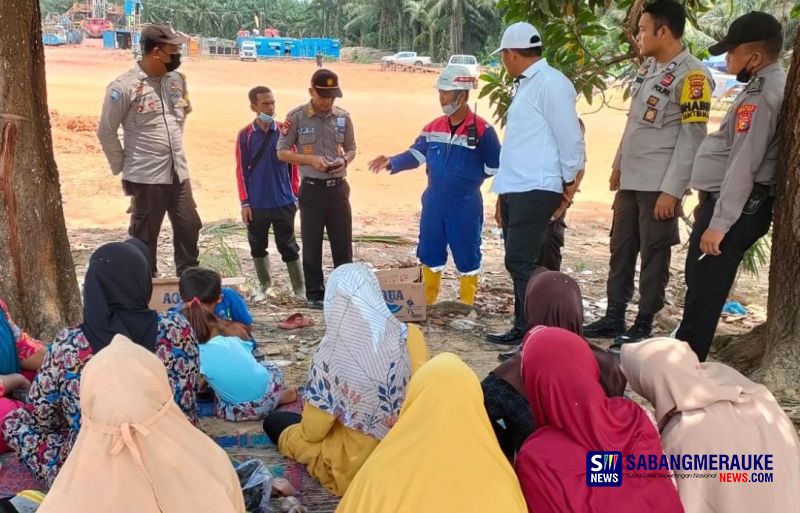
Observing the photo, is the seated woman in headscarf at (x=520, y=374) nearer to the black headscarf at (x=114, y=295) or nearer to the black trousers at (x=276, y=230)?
the black headscarf at (x=114, y=295)

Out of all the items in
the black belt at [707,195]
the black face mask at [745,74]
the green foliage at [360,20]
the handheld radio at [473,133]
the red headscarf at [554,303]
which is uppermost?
the green foliage at [360,20]

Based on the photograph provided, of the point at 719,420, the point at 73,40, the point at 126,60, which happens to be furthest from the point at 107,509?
the point at 73,40

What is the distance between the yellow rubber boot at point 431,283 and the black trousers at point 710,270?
2.06 m

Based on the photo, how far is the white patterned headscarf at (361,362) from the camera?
292cm

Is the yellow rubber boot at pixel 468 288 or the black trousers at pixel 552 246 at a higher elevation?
the black trousers at pixel 552 246

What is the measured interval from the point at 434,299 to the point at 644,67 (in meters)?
2.25

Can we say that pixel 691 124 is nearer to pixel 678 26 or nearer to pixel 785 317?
pixel 678 26

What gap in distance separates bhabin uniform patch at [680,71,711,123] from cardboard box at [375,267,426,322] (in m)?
2.07

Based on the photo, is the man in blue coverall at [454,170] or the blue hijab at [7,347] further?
the man in blue coverall at [454,170]

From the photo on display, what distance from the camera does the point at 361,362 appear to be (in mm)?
2916

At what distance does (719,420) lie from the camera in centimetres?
235

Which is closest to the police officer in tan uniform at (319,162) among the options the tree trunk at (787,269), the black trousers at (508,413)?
the tree trunk at (787,269)

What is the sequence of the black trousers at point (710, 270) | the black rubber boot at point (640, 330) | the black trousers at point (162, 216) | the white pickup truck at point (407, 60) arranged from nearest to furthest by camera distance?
the black trousers at point (710, 270) < the black rubber boot at point (640, 330) < the black trousers at point (162, 216) < the white pickup truck at point (407, 60)

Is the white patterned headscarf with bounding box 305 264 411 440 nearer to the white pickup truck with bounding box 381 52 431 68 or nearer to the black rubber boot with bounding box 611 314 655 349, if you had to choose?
the black rubber boot with bounding box 611 314 655 349
